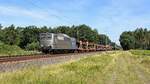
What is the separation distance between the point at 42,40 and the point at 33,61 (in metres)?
23.4

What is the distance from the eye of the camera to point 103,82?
20531mm

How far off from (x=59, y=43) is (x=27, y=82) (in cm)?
3291

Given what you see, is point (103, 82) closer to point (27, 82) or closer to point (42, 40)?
point (27, 82)

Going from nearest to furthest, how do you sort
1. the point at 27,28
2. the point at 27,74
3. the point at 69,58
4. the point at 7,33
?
1. the point at 27,74
2. the point at 69,58
3. the point at 7,33
4. the point at 27,28

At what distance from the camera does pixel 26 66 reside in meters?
23.0

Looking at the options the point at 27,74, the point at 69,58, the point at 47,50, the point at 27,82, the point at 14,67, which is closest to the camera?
the point at 27,82

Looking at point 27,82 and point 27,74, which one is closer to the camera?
A: point 27,82

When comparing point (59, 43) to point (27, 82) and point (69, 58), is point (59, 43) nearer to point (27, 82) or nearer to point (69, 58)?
point (69, 58)

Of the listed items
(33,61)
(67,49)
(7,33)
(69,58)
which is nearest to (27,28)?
(7,33)

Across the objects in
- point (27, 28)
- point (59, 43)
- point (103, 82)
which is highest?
point (27, 28)

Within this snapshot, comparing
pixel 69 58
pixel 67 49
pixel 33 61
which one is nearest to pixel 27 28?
pixel 67 49

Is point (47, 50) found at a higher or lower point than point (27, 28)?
lower

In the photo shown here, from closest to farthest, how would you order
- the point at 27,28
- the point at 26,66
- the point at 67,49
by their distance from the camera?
1. the point at 26,66
2. the point at 67,49
3. the point at 27,28

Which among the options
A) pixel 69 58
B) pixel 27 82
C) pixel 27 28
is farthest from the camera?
pixel 27 28
